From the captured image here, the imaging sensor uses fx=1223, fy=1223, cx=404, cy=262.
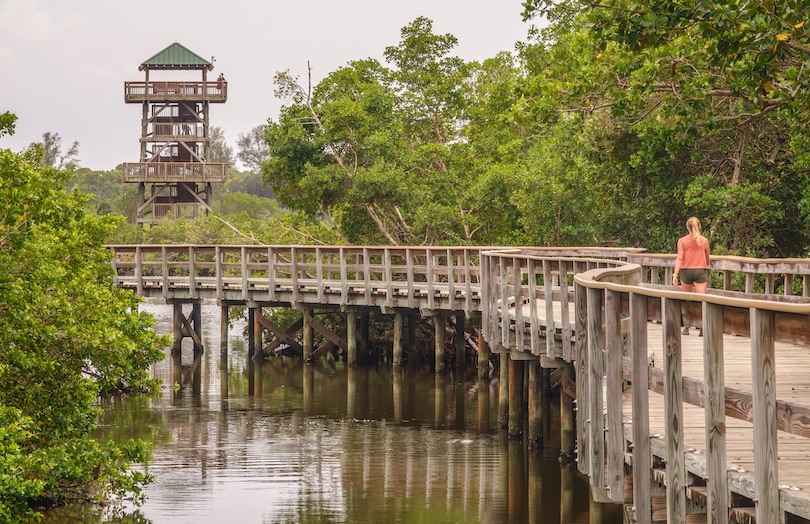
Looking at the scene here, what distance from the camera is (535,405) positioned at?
696 inches

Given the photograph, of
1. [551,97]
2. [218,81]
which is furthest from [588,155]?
[218,81]

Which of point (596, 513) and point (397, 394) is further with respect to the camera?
point (397, 394)

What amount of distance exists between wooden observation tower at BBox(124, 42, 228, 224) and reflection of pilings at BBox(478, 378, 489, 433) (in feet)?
124

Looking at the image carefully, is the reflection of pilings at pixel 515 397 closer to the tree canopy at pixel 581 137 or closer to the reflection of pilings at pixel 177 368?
the tree canopy at pixel 581 137

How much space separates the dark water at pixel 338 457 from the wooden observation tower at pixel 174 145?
116 feet

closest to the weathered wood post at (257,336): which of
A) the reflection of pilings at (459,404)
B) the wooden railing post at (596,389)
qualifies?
the reflection of pilings at (459,404)

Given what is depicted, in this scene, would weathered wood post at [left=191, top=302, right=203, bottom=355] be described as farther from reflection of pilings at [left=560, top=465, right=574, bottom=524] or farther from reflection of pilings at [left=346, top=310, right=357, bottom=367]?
reflection of pilings at [left=560, top=465, right=574, bottom=524]

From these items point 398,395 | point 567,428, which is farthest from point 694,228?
point 398,395

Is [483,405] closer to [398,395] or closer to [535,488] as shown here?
[398,395]

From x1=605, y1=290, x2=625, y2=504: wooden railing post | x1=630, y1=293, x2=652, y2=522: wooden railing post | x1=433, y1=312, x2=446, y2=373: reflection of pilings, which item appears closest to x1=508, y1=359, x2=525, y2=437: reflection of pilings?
x1=433, y1=312, x2=446, y2=373: reflection of pilings

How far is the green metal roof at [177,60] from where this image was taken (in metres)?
63.8

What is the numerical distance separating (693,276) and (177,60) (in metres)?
54.3

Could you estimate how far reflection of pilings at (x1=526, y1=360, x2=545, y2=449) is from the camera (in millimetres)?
17547

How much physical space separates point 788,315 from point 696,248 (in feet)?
27.6
